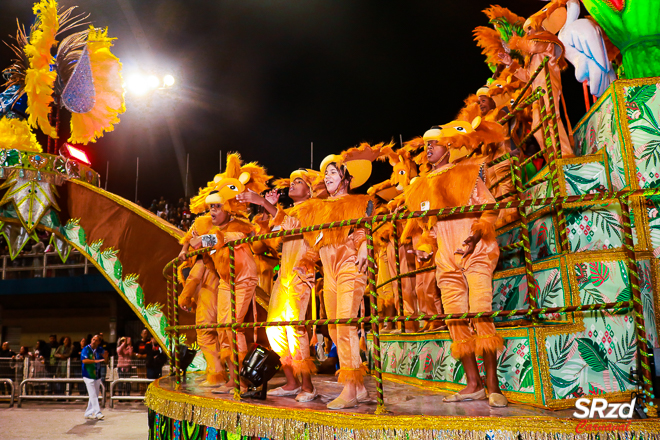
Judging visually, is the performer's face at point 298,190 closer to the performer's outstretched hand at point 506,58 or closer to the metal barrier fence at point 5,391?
the performer's outstretched hand at point 506,58

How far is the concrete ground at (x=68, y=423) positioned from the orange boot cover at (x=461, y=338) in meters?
5.47

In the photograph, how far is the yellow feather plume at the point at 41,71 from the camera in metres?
9.04

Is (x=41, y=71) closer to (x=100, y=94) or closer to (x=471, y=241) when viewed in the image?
(x=100, y=94)

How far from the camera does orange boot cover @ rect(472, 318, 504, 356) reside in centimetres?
285

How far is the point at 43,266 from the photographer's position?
54.7 feet

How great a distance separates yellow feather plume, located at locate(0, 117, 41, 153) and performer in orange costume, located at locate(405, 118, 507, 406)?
8124 mm

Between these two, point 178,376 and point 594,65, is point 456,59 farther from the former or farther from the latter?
point 178,376

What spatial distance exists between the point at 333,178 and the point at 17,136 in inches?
305

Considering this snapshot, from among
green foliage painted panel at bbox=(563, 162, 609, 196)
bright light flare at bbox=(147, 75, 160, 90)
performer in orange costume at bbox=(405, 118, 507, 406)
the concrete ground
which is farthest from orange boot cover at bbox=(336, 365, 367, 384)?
bright light flare at bbox=(147, 75, 160, 90)

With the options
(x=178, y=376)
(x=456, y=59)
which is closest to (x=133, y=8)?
(x=456, y=59)

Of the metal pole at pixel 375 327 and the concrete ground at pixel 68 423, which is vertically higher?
the metal pole at pixel 375 327

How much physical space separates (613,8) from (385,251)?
3644 millimetres

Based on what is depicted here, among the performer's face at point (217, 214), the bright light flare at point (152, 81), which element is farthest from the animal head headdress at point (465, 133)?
the bright light flare at point (152, 81)

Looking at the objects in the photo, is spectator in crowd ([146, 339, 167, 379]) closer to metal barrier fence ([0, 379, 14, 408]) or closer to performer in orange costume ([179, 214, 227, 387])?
metal barrier fence ([0, 379, 14, 408])
